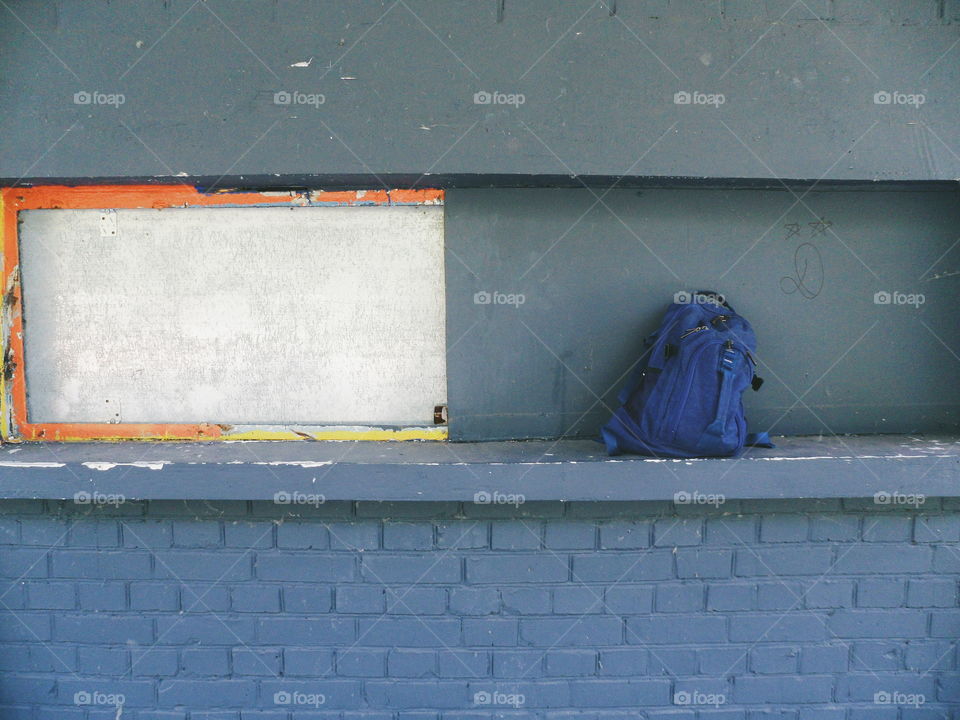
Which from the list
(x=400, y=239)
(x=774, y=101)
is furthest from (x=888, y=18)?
(x=400, y=239)

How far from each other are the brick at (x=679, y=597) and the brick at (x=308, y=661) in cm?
121

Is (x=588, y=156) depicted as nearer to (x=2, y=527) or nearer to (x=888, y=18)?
(x=888, y=18)

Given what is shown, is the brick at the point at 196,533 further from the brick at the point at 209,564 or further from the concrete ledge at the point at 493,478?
the concrete ledge at the point at 493,478

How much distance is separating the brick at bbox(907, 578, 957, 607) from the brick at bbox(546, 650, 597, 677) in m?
1.18

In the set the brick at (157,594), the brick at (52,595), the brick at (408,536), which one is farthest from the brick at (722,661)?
the brick at (52,595)

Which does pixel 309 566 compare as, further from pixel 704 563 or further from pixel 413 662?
pixel 704 563

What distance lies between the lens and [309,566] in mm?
2156

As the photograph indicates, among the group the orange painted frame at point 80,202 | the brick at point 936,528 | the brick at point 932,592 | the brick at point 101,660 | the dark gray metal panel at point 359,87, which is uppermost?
the dark gray metal panel at point 359,87

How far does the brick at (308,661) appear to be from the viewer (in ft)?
7.16

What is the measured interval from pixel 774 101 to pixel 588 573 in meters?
1.79

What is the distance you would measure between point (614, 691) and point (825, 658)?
788mm

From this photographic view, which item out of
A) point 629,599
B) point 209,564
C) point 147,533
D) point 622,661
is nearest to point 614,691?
point 622,661

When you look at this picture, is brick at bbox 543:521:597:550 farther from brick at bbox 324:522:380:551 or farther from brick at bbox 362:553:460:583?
brick at bbox 324:522:380:551

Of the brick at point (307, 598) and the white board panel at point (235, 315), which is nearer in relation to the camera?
the brick at point (307, 598)
